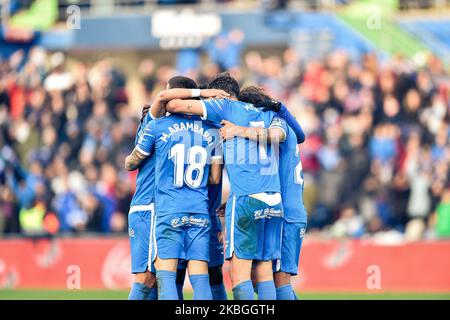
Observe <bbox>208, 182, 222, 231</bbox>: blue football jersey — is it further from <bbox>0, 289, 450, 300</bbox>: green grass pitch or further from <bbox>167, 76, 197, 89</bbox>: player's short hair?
<bbox>0, 289, 450, 300</bbox>: green grass pitch

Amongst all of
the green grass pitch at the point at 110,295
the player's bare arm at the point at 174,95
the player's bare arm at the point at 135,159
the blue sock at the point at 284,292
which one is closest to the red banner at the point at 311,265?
the green grass pitch at the point at 110,295

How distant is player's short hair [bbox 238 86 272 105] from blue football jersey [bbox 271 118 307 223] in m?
0.44

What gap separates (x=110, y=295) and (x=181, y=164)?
6944mm

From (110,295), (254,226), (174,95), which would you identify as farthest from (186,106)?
(110,295)

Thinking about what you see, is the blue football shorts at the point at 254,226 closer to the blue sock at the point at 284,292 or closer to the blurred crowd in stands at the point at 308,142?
the blue sock at the point at 284,292

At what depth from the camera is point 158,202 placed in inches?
433

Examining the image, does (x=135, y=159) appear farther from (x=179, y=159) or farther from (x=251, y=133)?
(x=251, y=133)

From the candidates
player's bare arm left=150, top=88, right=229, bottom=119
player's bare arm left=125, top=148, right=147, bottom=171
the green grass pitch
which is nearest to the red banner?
the green grass pitch

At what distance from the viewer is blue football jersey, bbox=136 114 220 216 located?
10.9 m

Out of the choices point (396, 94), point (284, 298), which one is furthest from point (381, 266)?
point (284, 298)

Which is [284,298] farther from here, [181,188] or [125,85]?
[125,85]

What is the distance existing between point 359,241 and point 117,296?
4563 mm

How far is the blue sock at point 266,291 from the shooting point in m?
10.8

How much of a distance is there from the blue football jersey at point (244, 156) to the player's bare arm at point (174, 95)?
0.11 m
